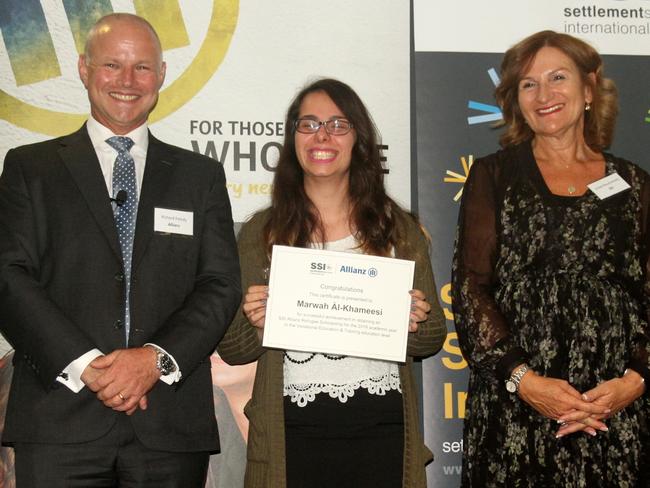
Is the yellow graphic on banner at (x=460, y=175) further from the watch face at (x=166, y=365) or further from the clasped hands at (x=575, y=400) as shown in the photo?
the watch face at (x=166, y=365)

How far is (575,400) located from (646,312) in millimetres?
509

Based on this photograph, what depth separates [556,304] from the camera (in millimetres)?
3207

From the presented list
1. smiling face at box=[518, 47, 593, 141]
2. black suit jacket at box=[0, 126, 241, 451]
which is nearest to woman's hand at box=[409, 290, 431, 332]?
black suit jacket at box=[0, 126, 241, 451]

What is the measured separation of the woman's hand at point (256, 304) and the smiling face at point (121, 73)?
0.86 m

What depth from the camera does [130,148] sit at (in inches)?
128

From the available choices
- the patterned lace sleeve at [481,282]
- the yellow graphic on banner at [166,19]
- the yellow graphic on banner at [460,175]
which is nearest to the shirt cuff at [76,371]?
the patterned lace sleeve at [481,282]

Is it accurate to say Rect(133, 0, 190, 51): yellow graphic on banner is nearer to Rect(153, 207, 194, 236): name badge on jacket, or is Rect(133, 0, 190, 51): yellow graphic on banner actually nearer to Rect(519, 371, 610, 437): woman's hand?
Rect(153, 207, 194, 236): name badge on jacket

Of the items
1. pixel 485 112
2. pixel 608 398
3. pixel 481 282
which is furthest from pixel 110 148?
pixel 608 398

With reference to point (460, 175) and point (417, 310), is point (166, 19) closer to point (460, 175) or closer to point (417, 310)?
point (460, 175)

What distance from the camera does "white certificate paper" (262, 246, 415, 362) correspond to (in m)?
3.01

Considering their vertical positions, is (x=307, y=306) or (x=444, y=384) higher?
(x=307, y=306)

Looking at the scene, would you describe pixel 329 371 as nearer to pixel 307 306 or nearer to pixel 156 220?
pixel 307 306

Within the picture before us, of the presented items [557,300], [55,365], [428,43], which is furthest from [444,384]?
[55,365]

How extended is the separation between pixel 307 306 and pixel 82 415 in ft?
2.88
